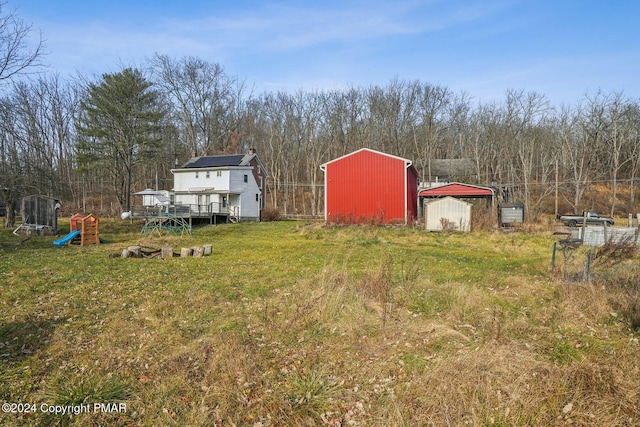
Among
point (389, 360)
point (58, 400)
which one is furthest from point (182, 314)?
point (389, 360)

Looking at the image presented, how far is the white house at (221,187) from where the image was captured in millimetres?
32750

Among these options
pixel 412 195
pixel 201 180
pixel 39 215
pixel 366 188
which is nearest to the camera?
pixel 39 215

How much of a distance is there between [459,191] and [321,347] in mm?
22929

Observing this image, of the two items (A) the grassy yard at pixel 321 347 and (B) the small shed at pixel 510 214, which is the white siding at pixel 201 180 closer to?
(B) the small shed at pixel 510 214

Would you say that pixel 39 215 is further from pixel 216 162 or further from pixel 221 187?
pixel 216 162

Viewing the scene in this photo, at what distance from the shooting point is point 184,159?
4759cm

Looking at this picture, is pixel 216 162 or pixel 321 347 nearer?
pixel 321 347

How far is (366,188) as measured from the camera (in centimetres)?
2617

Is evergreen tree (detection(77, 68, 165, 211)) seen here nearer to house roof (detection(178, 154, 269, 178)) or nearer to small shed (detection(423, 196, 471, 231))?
house roof (detection(178, 154, 269, 178))

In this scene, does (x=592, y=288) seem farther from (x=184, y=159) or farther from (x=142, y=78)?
(x=184, y=159)

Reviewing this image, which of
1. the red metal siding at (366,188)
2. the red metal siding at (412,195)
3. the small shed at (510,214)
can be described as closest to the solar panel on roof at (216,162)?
the red metal siding at (366,188)

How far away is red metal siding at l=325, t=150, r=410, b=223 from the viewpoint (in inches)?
1001

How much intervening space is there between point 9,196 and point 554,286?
25.2 m

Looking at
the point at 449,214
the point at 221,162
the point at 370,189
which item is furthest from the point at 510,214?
the point at 221,162
